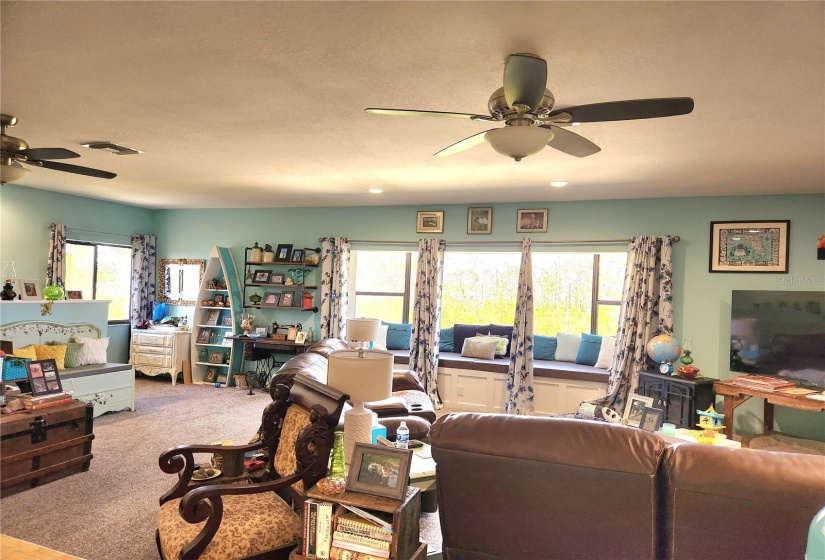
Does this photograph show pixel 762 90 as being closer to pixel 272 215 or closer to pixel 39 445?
pixel 39 445

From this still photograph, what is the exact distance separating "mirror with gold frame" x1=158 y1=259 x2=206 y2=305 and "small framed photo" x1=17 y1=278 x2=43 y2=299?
230cm

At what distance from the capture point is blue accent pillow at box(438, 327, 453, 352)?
23.7ft

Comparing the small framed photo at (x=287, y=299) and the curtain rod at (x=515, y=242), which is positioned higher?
the curtain rod at (x=515, y=242)

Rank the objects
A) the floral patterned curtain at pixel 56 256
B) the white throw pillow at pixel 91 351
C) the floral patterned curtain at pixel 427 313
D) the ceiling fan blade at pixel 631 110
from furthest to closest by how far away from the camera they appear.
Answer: the floral patterned curtain at pixel 56 256, the floral patterned curtain at pixel 427 313, the white throw pillow at pixel 91 351, the ceiling fan blade at pixel 631 110

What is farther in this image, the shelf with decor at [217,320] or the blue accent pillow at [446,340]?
the shelf with decor at [217,320]

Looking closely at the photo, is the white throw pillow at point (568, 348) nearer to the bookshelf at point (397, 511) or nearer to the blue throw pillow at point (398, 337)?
the blue throw pillow at point (398, 337)

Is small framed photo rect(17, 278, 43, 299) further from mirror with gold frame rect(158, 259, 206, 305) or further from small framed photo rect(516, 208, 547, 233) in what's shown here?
small framed photo rect(516, 208, 547, 233)

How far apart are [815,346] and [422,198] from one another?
13.6ft

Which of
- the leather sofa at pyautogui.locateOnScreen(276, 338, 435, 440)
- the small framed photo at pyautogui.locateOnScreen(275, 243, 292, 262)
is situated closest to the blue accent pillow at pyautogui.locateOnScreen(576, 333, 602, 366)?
the leather sofa at pyautogui.locateOnScreen(276, 338, 435, 440)

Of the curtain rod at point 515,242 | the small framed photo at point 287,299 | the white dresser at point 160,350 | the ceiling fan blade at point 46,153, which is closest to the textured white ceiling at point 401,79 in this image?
the ceiling fan blade at point 46,153

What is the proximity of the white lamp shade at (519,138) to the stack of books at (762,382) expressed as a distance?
12.5 feet

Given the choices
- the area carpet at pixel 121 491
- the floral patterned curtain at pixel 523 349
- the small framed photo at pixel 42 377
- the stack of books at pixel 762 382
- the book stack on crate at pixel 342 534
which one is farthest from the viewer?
the floral patterned curtain at pixel 523 349

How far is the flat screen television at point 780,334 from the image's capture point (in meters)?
4.66

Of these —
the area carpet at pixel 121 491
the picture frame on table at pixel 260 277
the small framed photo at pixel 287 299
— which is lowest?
the area carpet at pixel 121 491
